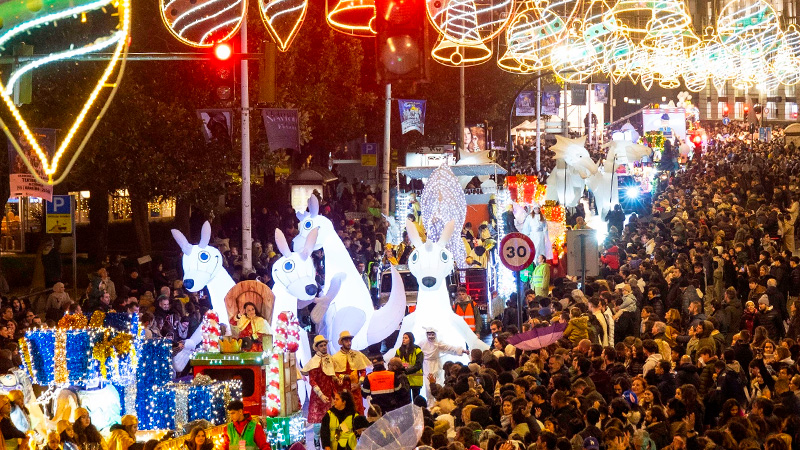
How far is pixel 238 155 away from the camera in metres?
26.8

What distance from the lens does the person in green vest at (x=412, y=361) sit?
14.0 m

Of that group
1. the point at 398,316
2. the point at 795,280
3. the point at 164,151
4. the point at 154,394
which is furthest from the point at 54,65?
the point at 795,280

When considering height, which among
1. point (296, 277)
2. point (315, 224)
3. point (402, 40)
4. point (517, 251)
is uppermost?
point (402, 40)

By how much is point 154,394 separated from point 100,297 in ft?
21.6

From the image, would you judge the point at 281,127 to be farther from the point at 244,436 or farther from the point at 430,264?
the point at 244,436

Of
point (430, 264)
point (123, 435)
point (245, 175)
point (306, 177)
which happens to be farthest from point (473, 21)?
point (306, 177)

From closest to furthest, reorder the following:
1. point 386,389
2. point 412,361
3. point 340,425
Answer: point 340,425 → point 386,389 → point 412,361

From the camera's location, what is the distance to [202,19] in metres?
15.0

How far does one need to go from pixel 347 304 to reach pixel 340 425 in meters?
6.09

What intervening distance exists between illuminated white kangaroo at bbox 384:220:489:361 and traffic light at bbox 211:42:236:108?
3.52 meters

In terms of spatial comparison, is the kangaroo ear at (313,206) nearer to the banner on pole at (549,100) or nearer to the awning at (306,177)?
the awning at (306,177)

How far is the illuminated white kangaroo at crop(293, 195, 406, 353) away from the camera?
16984 millimetres

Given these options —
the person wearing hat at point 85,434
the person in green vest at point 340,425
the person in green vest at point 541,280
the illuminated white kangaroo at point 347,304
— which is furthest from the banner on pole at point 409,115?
the person wearing hat at point 85,434

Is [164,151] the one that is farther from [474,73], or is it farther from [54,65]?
[474,73]
